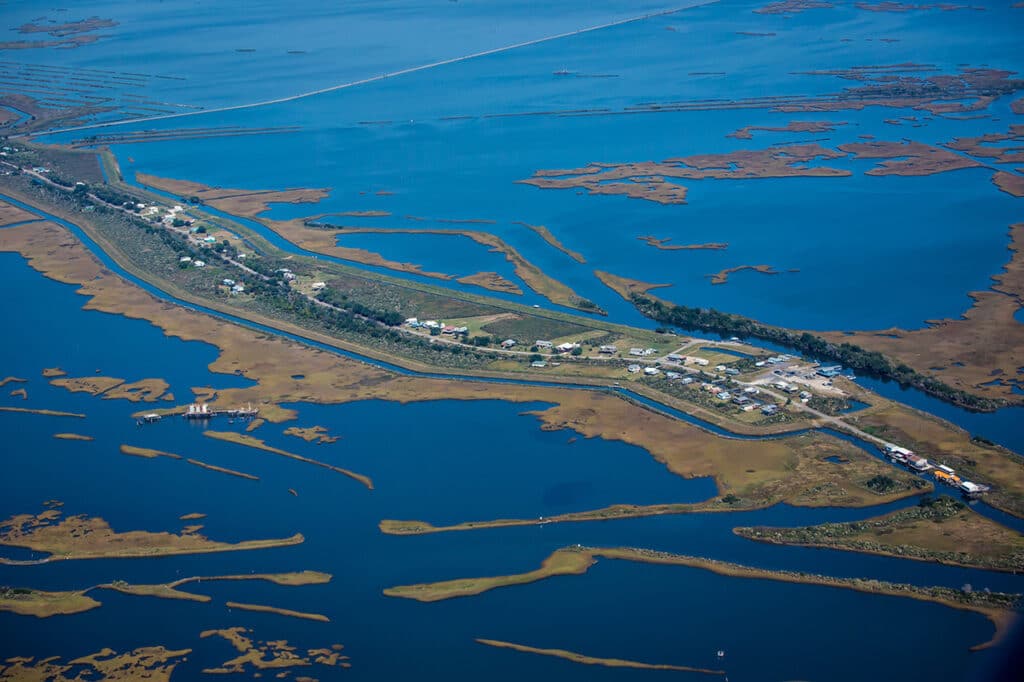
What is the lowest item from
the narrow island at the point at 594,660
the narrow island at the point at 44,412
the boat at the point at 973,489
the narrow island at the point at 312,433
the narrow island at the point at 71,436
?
the narrow island at the point at 594,660

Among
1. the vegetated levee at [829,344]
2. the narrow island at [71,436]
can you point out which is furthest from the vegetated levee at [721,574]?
the narrow island at [71,436]

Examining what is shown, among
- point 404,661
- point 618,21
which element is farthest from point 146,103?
point 404,661

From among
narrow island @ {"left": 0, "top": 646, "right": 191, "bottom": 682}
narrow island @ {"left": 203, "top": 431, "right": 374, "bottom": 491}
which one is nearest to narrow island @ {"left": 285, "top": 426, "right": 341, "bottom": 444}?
narrow island @ {"left": 203, "top": 431, "right": 374, "bottom": 491}

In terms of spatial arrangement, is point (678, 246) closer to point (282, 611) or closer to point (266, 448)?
point (266, 448)

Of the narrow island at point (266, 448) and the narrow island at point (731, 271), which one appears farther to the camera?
the narrow island at point (731, 271)

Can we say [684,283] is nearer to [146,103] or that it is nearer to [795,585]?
[795,585]

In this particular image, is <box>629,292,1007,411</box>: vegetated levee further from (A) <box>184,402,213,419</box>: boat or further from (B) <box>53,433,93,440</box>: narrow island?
(B) <box>53,433,93,440</box>: narrow island

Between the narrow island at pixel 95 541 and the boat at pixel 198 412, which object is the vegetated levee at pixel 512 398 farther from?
the narrow island at pixel 95 541

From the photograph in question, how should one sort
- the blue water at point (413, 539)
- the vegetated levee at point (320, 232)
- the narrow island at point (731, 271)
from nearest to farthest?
the blue water at point (413, 539) → the narrow island at point (731, 271) → the vegetated levee at point (320, 232)
